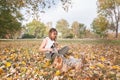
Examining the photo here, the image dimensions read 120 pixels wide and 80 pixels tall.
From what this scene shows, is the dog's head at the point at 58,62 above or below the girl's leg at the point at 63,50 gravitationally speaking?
below

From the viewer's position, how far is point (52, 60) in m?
8.22

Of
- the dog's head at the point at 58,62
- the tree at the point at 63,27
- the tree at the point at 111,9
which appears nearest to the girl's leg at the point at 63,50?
the dog's head at the point at 58,62

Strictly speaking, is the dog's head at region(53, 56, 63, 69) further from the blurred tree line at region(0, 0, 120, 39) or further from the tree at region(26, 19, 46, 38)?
the tree at region(26, 19, 46, 38)

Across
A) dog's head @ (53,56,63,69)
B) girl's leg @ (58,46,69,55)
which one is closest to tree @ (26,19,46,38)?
girl's leg @ (58,46,69,55)

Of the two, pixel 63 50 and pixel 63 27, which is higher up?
pixel 63 27

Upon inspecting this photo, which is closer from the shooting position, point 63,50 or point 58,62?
point 58,62

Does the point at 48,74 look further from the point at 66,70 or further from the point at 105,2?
the point at 105,2

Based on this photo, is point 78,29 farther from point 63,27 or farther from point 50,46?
point 50,46

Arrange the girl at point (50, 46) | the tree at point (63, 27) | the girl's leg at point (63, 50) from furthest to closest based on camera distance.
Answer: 1. the tree at point (63, 27)
2. the girl's leg at point (63, 50)
3. the girl at point (50, 46)

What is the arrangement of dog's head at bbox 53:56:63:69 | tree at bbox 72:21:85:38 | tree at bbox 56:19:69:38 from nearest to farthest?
dog's head at bbox 53:56:63:69, tree at bbox 72:21:85:38, tree at bbox 56:19:69:38

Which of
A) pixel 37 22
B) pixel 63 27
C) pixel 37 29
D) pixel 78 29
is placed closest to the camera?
pixel 37 22

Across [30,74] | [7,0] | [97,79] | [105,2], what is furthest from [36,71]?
[105,2]

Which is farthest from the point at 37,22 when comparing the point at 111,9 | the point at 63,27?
the point at 63,27

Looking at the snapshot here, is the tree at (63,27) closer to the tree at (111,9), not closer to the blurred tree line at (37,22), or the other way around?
the blurred tree line at (37,22)
